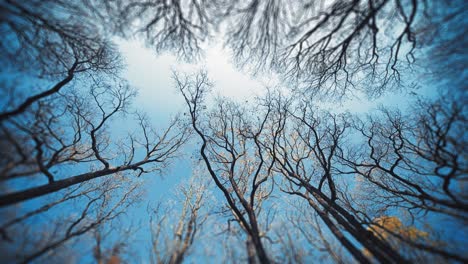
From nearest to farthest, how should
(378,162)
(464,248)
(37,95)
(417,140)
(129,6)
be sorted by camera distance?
(464,248) → (129,6) → (37,95) → (417,140) → (378,162)

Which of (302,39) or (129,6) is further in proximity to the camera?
(302,39)

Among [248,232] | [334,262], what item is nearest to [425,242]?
[334,262]

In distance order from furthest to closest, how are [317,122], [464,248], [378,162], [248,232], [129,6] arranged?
[317,122] → [378,162] → [248,232] → [129,6] → [464,248]

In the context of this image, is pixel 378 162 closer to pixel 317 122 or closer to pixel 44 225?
pixel 317 122

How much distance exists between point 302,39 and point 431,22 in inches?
147

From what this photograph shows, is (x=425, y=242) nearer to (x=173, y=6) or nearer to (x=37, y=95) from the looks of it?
(x=173, y=6)

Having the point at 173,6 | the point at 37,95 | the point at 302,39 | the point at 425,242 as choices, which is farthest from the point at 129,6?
the point at 425,242

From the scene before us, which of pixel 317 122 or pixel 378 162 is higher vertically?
pixel 317 122

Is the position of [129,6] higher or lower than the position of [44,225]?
higher

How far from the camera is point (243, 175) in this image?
9.14 meters

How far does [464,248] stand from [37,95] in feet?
42.5

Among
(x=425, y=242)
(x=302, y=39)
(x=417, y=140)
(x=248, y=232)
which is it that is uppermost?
(x=302, y=39)

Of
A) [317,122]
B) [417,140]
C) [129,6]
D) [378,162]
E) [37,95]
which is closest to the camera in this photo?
[129,6]

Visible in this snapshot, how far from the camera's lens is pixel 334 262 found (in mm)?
4453
